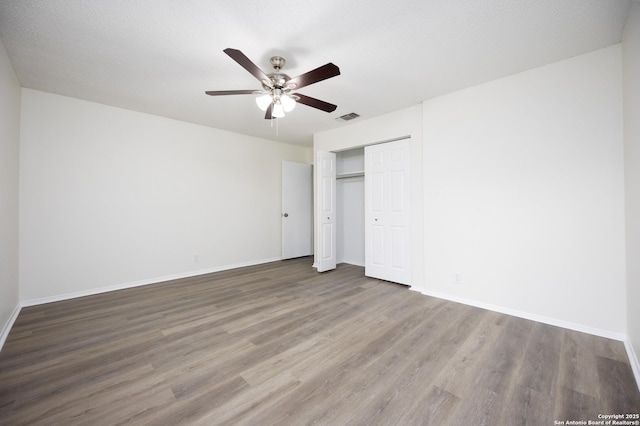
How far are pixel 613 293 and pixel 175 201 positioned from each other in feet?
17.9

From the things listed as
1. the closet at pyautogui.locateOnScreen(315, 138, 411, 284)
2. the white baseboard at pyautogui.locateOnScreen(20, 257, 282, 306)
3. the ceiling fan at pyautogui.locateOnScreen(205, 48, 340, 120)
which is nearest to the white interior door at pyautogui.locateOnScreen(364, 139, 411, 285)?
the closet at pyautogui.locateOnScreen(315, 138, 411, 284)

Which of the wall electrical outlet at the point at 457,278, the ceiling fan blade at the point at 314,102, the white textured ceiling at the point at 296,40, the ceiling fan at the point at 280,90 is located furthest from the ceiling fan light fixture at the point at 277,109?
the wall electrical outlet at the point at 457,278

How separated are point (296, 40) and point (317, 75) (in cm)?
45

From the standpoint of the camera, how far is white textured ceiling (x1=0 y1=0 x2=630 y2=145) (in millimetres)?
1814

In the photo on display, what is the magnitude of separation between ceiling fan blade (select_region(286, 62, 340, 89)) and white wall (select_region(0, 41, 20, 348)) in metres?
2.58

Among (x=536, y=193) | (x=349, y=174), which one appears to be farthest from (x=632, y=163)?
(x=349, y=174)

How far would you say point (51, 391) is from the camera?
1631 mm

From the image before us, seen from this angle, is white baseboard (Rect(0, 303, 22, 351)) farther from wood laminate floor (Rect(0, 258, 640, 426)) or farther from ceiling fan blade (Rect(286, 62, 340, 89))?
ceiling fan blade (Rect(286, 62, 340, 89))

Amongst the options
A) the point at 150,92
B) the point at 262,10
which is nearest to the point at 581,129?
the point at 262,10

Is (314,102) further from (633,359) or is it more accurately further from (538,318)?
(633,359)

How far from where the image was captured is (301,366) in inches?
74.2

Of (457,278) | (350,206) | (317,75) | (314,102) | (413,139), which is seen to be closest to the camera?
(317,75)

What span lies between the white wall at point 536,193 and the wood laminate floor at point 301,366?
A: 37 centimetres

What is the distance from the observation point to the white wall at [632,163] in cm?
183
